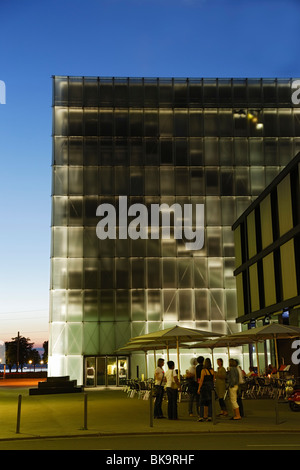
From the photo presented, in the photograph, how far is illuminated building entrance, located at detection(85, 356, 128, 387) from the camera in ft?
159

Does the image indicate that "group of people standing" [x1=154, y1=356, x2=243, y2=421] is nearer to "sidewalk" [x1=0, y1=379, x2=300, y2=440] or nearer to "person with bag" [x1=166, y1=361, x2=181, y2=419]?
"person with bag" [x1=166, y1=361, x2=181, y2=419]

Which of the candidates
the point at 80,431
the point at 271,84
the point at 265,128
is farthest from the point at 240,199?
the point at 80,431

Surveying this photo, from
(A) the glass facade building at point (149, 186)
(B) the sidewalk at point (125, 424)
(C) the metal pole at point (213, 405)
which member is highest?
(A) the glass facade building at point (149, 186)

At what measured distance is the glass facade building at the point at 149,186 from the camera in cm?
4934

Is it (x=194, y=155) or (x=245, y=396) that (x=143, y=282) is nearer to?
(x=194, y=155)

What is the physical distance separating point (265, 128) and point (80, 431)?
42.4 metres

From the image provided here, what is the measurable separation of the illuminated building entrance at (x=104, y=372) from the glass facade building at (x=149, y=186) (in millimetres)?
182

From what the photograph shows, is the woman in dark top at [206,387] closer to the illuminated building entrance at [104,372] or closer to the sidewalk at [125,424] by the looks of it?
the sidewalk at [125,424]

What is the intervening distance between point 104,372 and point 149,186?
53.1 ft

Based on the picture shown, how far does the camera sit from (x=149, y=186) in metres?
51.5

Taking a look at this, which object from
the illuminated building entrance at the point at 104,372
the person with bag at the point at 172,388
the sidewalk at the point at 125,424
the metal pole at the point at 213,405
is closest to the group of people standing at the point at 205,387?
the person with bag at the point at 172,388

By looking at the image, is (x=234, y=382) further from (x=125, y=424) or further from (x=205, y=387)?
(x=125, y=424)
